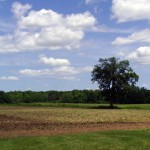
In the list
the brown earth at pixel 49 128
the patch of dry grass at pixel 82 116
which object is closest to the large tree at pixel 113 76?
the patch of dry grass at pixel 82 116

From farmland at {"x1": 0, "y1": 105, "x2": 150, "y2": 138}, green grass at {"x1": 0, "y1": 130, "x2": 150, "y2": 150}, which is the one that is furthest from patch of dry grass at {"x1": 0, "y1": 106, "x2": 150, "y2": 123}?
green grass at {"x1": 0, "y1": 130, "x2": 150, "y2": 150}

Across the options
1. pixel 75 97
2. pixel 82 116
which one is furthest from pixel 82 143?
pixel 75 97

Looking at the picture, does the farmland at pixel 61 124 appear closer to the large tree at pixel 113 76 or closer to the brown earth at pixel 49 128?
the brown earth at pixel 49 128

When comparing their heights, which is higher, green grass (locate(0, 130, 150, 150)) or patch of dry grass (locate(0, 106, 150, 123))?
patch of dry grass (locate(0, 106, 150, 123))

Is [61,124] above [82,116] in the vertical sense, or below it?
below

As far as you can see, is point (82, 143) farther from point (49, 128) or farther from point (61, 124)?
point (61, 124)

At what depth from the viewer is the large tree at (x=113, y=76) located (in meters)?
88.8

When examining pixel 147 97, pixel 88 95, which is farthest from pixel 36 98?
pixel 147 97

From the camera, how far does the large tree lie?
291ft

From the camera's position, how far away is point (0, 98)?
108 metres

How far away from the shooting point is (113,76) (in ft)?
289

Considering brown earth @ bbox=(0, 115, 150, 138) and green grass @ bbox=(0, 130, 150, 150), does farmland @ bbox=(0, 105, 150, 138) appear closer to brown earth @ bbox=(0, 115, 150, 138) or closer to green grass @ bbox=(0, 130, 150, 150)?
brown earth @ bbox=(0, 115, 150, 138)

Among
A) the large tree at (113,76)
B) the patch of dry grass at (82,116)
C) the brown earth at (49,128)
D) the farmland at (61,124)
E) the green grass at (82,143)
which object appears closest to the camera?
the green grass at (82,143)

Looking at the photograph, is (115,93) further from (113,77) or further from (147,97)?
(147,97)
